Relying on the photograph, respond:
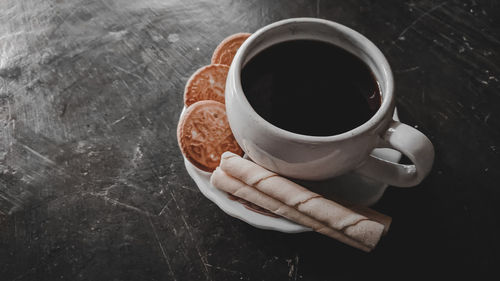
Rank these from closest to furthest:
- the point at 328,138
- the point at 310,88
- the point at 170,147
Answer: the point at 328,138 → the point at 310,88 → the point at 170,147

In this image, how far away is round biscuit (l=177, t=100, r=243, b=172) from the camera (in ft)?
2.02

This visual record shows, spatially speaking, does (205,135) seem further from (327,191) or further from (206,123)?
(327,191)

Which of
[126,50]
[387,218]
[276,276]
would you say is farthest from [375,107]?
[126,50]

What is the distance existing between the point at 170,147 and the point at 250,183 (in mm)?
215

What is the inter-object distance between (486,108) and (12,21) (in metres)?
0.95

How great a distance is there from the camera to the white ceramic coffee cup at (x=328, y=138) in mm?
507

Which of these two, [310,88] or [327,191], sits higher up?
[310,88]

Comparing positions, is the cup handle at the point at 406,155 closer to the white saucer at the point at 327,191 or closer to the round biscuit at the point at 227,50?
the white saucer at the point at 327,191

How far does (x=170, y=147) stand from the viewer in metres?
0.74

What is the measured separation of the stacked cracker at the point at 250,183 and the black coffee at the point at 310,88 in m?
0.08

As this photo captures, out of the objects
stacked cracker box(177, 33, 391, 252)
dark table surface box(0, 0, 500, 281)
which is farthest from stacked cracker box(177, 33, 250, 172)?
dark table surface box(0, 0, 500, 281)

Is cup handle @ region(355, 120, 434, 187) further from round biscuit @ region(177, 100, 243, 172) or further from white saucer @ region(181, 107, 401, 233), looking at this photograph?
round biscuit @ region(177, 100, 243, 172)

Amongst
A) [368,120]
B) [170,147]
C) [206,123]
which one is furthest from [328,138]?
[170,147]

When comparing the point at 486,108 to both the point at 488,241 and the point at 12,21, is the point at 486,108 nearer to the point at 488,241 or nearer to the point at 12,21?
the point at 488,241
